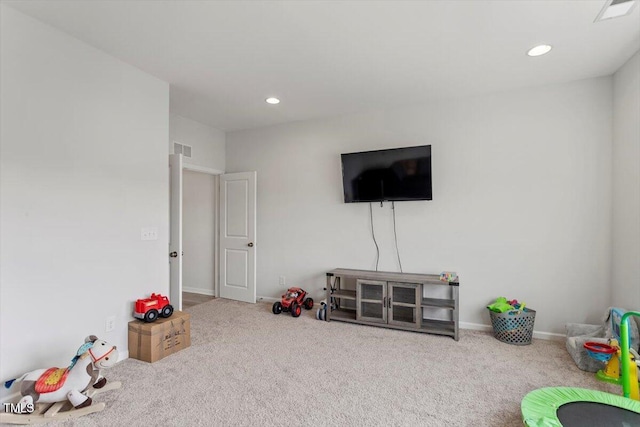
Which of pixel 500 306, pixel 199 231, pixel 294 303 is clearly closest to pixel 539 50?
pixel 500 306

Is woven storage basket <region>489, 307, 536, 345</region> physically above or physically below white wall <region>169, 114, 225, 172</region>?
below

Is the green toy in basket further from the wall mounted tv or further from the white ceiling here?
the white ceiling

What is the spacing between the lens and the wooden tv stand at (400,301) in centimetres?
350

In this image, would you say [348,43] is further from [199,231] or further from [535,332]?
[199,231]

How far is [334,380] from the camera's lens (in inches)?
97.2

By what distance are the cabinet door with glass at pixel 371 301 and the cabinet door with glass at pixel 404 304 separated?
83 mm

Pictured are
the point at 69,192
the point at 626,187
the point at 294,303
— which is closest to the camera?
the point at 69,192

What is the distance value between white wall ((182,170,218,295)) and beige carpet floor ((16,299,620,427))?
6.24ft

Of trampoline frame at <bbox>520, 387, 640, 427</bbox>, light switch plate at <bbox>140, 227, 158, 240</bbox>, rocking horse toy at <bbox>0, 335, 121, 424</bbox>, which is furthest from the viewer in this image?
light switch plate at <bbox>140, 227, 158, 240</bbox>

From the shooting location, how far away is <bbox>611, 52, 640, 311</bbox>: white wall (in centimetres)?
271

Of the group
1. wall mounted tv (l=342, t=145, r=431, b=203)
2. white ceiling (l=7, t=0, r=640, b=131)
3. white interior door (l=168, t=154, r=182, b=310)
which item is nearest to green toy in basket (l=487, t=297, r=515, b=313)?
wall mounted tv (l=342, t=145, r=431, b=203)

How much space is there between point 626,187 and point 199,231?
5.58m

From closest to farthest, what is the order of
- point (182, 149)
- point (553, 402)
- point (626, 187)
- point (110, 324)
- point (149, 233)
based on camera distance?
point (553, 402) → point (110, 324) → point (626, 187) → point (149, 233) → point (182, 149)

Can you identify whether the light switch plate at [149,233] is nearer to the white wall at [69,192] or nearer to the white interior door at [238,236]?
the white wall at [69,192]
